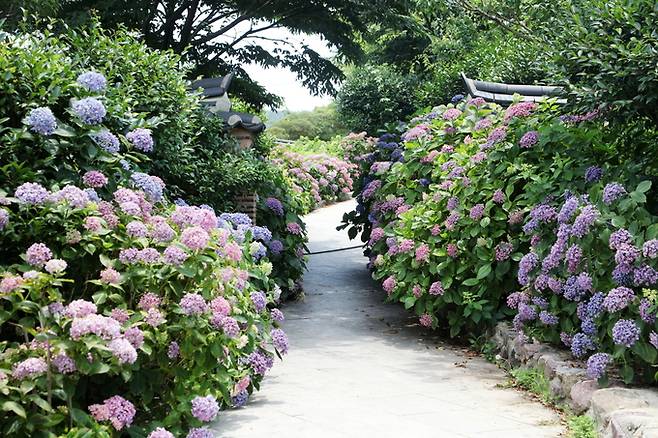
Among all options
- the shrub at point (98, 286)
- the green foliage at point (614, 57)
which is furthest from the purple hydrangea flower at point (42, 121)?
the green foliage at point (614, 57)

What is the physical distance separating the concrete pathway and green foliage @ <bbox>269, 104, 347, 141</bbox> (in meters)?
29.2

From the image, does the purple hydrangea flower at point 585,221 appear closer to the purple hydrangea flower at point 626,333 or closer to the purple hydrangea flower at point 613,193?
the purple hydrangea flower at point 613,193

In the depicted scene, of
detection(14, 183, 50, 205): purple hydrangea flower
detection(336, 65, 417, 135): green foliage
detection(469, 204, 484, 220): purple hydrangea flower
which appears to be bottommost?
detection(469, 204, 484, 220): purple hydrangea flower

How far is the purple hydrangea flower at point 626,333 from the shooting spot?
4.00 m

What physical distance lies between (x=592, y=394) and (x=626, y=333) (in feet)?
1.29

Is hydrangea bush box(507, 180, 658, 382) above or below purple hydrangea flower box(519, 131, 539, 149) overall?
below

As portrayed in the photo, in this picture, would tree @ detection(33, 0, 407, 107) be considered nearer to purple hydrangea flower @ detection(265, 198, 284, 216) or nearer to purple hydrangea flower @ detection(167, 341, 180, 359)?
purple hydrangea flower @ detection(265, 198, 284, 216)

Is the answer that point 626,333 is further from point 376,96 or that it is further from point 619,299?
point 376,96

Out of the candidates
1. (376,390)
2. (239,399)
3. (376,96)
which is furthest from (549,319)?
(376,96)

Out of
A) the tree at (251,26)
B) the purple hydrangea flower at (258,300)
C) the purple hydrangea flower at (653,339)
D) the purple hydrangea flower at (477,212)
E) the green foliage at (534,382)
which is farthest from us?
the tree at (251,26)

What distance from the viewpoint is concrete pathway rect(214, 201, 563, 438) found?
4.08 m

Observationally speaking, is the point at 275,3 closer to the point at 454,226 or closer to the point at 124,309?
the point at 454,226

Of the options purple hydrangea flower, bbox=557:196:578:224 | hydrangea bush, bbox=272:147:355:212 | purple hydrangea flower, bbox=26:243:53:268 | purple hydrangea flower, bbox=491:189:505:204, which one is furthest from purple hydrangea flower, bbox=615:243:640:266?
hydrangea bush, bbox=272:147:355:212

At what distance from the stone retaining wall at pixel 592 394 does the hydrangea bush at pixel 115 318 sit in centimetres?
189
